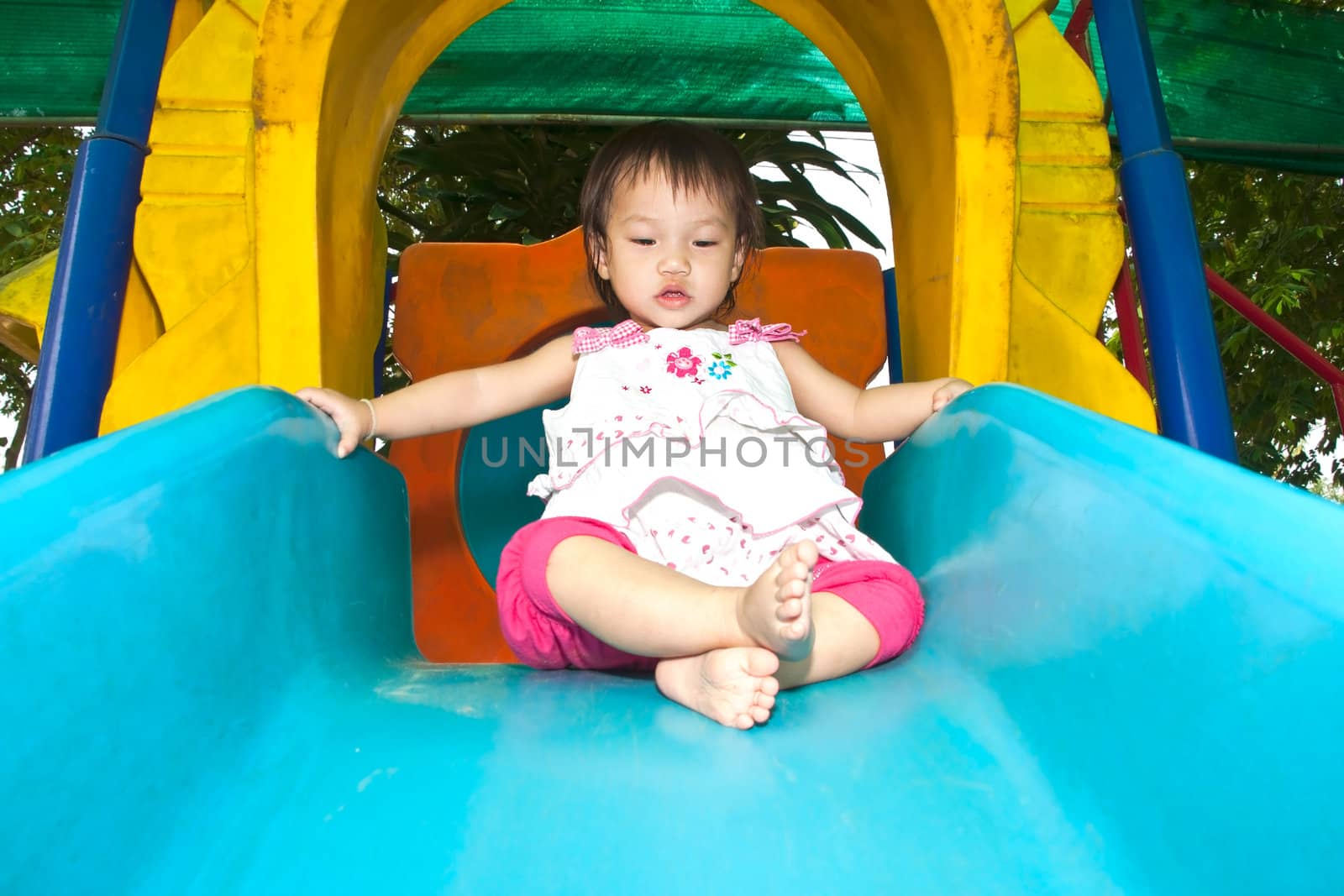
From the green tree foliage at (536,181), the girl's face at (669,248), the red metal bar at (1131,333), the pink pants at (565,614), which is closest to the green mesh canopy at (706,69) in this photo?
the green tree foliage at (536,181)

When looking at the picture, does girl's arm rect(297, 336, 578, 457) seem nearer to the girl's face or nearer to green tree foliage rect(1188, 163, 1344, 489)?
the girl's face

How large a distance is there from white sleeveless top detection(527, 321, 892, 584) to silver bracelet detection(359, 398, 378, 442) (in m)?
0.20

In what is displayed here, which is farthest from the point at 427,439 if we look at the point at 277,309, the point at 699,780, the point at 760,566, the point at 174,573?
the point at 699,780

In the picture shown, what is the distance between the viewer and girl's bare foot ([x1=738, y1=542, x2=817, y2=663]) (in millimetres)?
764

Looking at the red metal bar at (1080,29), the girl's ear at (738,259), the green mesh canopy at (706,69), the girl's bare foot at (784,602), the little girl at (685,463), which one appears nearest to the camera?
the girl's bare foot at (784,602)

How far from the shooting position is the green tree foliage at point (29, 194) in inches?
145

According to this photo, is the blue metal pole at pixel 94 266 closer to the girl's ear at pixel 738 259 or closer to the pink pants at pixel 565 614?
the pink pants at pixel 565 614

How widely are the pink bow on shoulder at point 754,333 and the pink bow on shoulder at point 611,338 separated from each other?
0.12 metres

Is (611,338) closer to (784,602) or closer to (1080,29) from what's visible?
(784,602)

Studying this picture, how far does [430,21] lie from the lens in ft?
4.91

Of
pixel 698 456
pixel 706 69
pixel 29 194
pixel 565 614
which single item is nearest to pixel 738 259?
pixel 698 456

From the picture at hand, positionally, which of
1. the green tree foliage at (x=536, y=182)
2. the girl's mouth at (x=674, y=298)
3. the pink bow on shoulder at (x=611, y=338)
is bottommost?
the pink bow on shoulder at (x=611, y=338)

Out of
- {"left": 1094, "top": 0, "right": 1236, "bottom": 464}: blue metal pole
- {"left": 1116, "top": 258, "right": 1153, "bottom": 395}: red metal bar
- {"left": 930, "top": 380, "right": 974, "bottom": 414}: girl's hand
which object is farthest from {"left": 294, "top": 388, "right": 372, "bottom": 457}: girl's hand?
{"left": 1116, "top": 258, "right": 1153, "bottom": 395}: red metal bar

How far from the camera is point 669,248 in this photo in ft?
4.28
